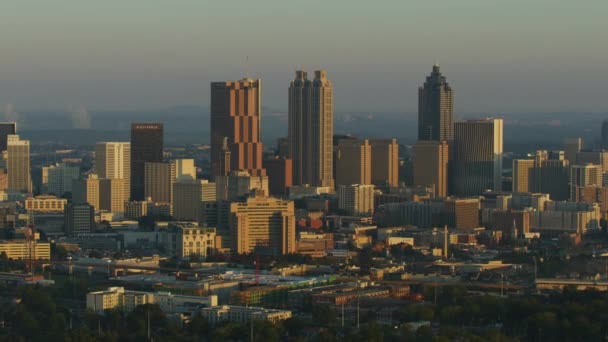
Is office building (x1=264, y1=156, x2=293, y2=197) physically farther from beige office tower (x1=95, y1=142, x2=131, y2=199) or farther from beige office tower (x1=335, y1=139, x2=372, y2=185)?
beige office tower (x1=95, y1=142, x2=131, y2=199)

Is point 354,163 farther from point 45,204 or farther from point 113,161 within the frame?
point 45,204

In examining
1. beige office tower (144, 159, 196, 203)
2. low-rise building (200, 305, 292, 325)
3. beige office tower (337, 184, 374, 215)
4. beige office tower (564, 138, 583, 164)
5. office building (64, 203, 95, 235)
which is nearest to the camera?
low-rise building (200, 305, 292, 325)

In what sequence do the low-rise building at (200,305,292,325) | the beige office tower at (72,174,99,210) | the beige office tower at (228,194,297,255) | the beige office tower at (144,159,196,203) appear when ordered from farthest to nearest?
the beige office tower at (144,159,196,203) < the beige office tower at (72,174,99,210) < the beige office tower at (228,194,297,255) < the low-rise building at (200,305,292,325)

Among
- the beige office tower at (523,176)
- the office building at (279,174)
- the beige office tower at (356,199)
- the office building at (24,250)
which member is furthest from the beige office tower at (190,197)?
the beige office tower at (523,176)

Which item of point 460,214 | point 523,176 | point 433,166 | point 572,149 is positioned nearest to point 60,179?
point 433,166

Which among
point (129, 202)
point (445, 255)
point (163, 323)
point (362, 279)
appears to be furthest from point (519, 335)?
point (129, 202)

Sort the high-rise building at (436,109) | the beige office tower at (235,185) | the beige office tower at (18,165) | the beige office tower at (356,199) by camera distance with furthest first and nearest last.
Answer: the high-rise building at (436,109) → the beige office tower at (18,165) → the beige office tower at (356,199) → the beige office tower at (235,185)

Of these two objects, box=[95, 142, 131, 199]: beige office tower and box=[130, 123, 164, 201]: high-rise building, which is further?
box=[95, 142, 131, 199]: beige office tower

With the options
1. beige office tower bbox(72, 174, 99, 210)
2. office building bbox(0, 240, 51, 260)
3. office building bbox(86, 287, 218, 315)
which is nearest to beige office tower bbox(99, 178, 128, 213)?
beige office tower bbox(72, 174, 99, 210)

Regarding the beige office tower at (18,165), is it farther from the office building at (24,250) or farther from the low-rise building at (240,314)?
the low-rise building at (240,314)
